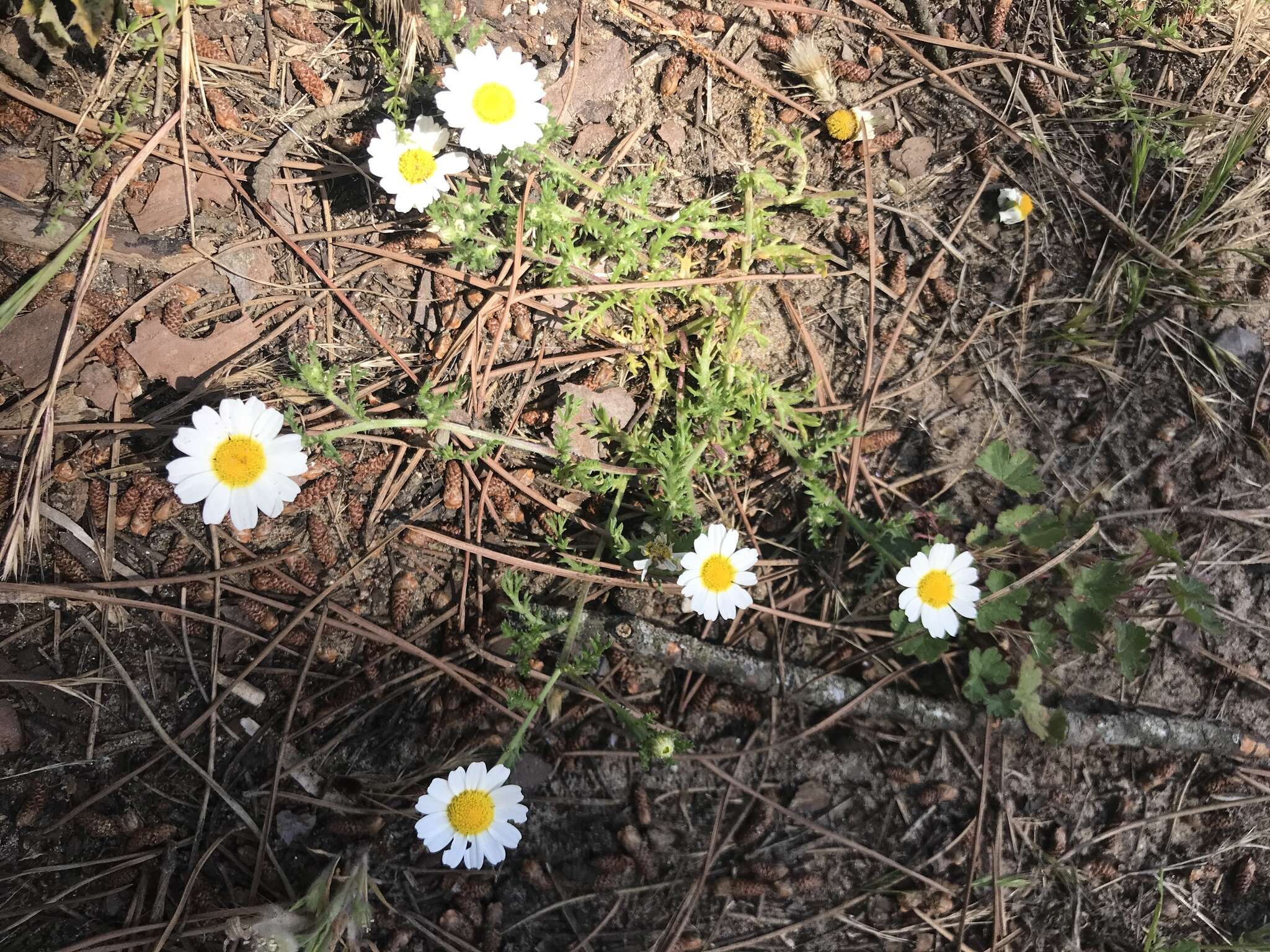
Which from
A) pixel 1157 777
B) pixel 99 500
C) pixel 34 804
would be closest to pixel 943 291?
pixel 1157 777

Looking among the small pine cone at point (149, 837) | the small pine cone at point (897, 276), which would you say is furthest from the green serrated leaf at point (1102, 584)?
the small pine cone at point (149, 837)

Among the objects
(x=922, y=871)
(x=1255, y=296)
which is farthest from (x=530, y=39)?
(x=922, y=871)

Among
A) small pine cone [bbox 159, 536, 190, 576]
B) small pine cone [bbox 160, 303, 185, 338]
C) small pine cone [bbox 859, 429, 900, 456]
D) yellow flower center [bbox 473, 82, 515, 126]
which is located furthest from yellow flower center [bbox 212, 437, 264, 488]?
small pine cone [bbox 859, 429, 900, 456]

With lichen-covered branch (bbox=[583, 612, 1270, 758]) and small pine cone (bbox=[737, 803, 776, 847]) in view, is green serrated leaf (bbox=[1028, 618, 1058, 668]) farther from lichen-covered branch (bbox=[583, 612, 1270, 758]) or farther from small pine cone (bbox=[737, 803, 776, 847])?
small pine cone (bbox=[737, 803, 776, 847])

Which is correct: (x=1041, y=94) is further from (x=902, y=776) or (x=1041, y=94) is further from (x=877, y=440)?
(x=902, y=776)

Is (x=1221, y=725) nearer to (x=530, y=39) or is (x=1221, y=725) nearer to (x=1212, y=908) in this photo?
(x=1212, y=908)

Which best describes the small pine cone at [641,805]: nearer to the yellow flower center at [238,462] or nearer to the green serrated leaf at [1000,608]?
the green serrated leaf at [1000,608]

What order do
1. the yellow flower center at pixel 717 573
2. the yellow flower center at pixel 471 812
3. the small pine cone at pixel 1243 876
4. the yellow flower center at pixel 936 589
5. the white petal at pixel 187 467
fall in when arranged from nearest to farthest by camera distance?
the white petal at pixel 187 467
the yellow flower center at pixel 471 812
the yellow flower center at pixel 717 573
the yellow flower center at pixel 936 589
the small pine cone at pixel 1243 876
